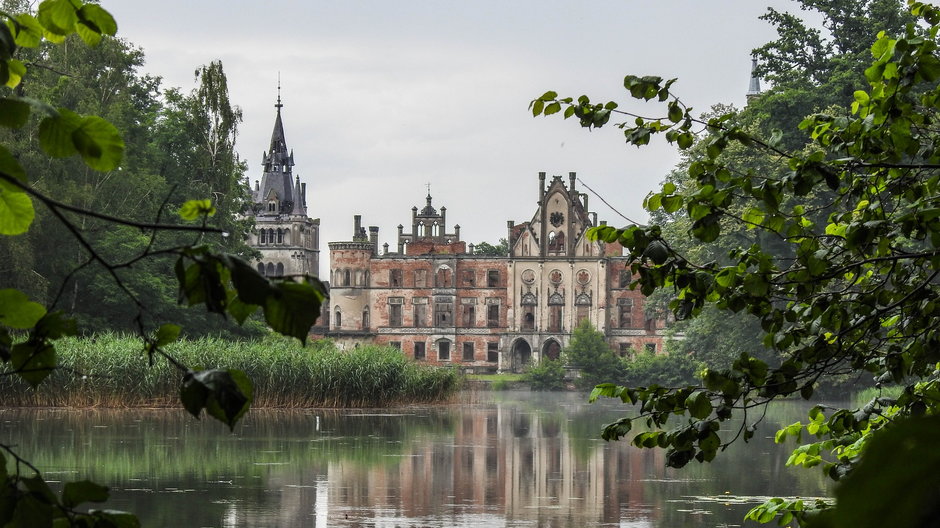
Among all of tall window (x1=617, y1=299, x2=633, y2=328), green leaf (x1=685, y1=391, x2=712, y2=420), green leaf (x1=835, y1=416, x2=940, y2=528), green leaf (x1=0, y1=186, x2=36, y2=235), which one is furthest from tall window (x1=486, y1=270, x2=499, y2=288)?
green leaf (x1=835, y1=416, x2=940, y2=528)

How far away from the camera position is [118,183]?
3784 cm

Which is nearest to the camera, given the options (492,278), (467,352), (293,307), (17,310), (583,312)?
(293,307)

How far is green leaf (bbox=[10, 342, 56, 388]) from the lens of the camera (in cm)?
207

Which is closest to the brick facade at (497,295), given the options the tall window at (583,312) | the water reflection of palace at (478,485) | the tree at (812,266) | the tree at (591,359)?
the tall window at (583,312)

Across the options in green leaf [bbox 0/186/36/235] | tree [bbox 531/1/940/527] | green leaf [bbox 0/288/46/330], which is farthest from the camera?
tree [bbox 531/1/940/527]

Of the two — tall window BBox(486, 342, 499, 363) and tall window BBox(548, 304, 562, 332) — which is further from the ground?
tall window BBox(548, 304, 562, 332)

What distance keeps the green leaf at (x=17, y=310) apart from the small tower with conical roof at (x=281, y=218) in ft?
261

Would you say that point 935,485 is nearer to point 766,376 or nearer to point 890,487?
point 890,487

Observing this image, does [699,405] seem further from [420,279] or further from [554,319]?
[420,279]

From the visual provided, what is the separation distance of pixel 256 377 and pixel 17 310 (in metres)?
25.3

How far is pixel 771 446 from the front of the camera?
2253 cm

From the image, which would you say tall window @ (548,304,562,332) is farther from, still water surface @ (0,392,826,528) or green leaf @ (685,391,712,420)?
green leaf @ (685,391,712,420)

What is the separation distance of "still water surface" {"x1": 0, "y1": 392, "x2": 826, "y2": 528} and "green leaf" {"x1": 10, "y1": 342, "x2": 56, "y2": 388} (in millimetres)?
9530

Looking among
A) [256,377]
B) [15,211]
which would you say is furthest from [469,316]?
[15,211]
